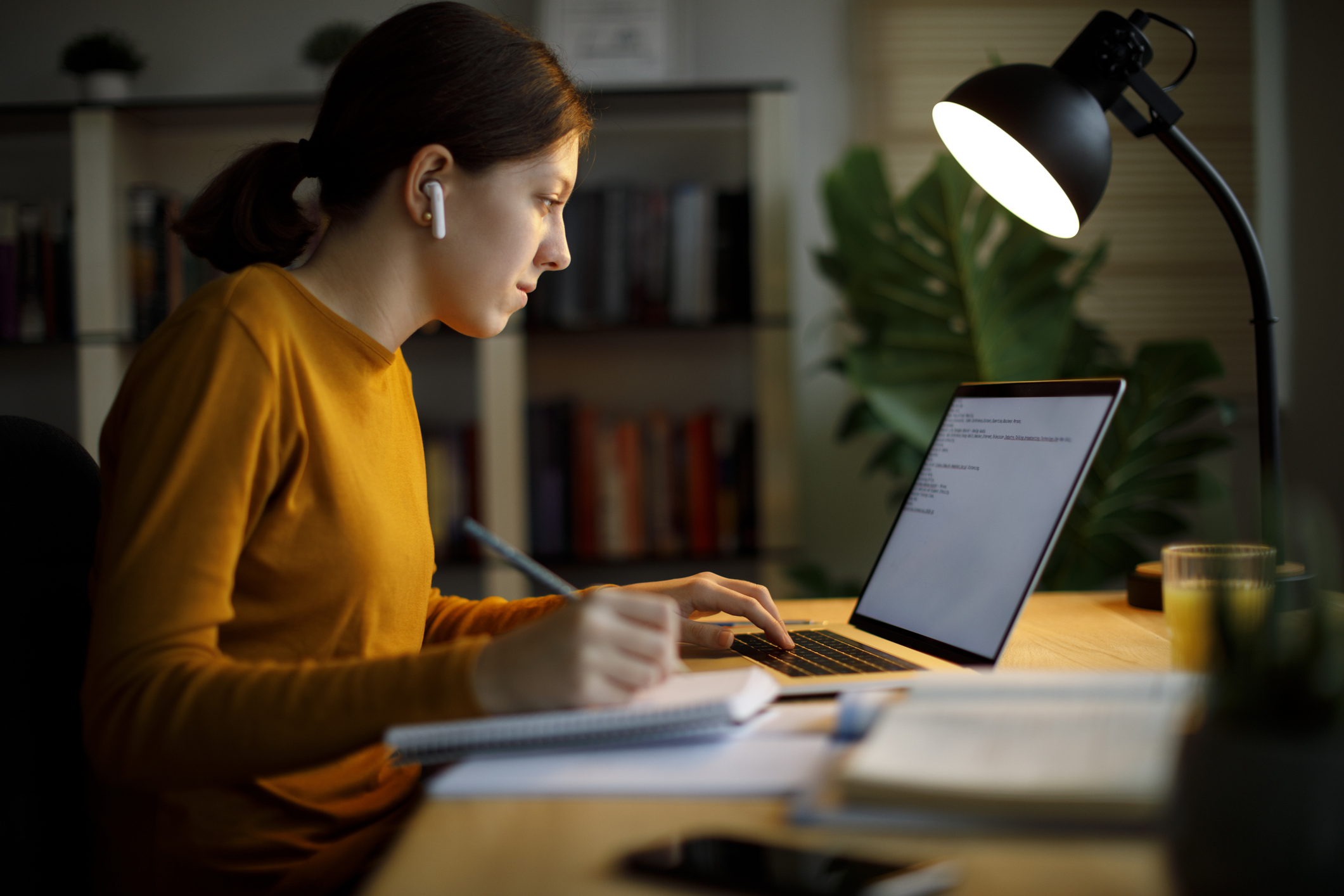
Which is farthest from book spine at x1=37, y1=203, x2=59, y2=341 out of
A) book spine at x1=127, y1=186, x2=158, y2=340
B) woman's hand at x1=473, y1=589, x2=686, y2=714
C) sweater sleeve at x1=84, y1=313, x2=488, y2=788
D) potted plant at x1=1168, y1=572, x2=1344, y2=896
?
potted plant at x1=1168, y1=572, x2=1344, y2=896

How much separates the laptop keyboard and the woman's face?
40cm

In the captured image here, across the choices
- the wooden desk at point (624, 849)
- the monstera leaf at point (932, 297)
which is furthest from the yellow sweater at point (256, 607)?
the monstera leaf at point (932, 297)

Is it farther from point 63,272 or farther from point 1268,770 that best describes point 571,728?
point 63,272

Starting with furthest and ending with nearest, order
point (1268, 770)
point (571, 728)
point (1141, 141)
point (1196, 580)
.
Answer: point (1141, 141) < point (1196, 580) < point (571, 728) < point (1268, 770)

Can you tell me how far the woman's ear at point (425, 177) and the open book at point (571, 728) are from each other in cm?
50

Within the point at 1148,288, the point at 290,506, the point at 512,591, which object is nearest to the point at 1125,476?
the point at 1148,288

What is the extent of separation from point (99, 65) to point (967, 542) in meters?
2.14

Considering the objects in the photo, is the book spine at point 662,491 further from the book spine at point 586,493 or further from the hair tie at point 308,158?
the hair tie at point 308,158

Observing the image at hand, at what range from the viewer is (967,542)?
921 mm

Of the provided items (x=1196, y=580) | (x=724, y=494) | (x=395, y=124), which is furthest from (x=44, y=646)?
(x=724, y=494)

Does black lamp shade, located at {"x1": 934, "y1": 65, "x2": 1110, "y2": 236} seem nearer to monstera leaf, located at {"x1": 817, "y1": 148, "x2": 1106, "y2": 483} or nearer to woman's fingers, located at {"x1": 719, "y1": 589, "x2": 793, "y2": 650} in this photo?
woman's fingers, located at {"x1": 719, "y1": 589, "x2": 793, "y2": 650}

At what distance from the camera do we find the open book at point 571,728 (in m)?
0.55

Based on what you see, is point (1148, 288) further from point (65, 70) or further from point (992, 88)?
point (65, 70)

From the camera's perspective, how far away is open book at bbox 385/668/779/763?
1.81 feet
